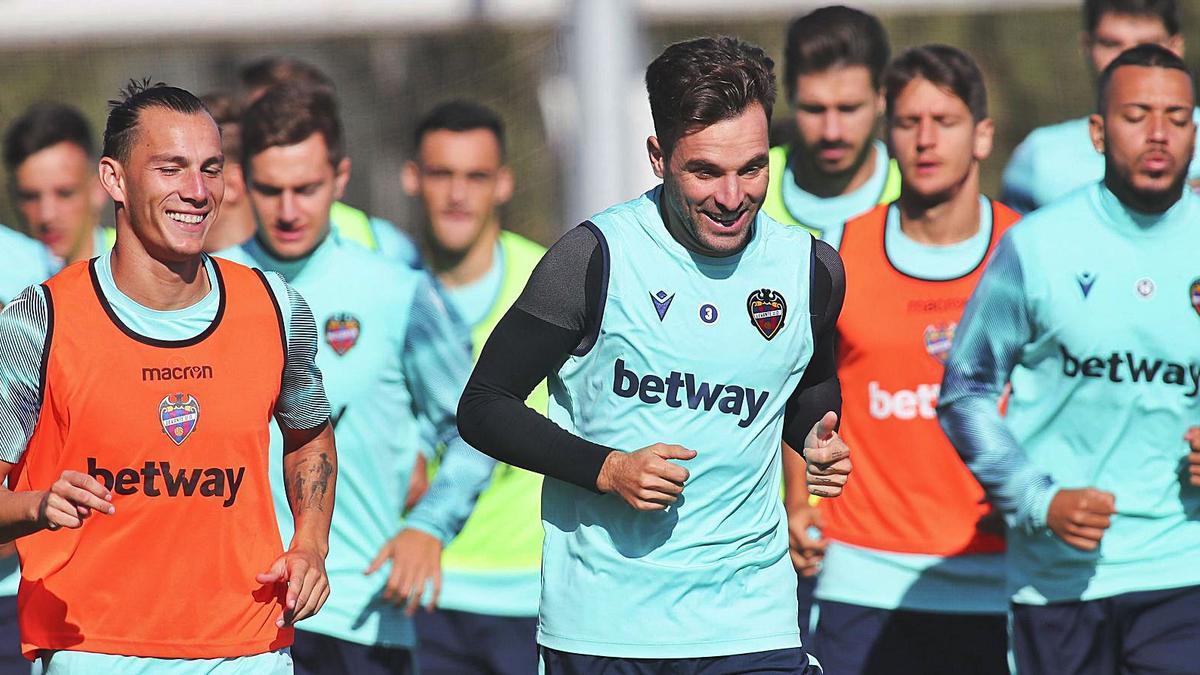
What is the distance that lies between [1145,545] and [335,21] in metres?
5.82

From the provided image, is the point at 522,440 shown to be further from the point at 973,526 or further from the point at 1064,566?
the point at 973,526

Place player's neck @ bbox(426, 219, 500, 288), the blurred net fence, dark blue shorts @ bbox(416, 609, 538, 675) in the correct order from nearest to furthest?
dark blue shorts @ bbox(416, 609, 538, 675)
player's neck @ bbox(426, 219, 500, 288)
the blurred net fence

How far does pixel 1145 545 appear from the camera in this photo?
5.73 metres

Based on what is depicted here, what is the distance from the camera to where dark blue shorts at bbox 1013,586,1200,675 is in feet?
18.4

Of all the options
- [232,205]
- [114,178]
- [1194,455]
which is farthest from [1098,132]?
[232,205]

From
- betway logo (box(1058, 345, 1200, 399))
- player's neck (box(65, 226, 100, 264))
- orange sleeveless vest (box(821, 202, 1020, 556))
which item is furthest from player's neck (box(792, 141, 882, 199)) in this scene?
player's neck (box(65, 226, 100, 264))

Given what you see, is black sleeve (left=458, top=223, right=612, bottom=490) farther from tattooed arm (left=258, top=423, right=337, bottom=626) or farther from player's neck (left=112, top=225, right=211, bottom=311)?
player's neck (left=112, top=225, right=211, bottom=311)

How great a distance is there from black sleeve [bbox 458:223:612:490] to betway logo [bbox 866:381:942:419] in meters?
2.21

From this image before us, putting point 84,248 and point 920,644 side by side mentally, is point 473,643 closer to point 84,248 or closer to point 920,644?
point 920,644

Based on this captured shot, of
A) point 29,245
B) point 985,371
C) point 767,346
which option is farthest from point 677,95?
point 29,245

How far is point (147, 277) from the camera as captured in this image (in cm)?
437

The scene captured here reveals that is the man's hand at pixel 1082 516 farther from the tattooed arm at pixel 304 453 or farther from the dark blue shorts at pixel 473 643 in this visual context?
the dark blue shorts at pixel 473 643

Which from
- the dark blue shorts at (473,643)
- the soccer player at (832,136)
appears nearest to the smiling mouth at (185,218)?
the soccer player at (832,136)

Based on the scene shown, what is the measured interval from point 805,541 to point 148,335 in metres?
2.84
